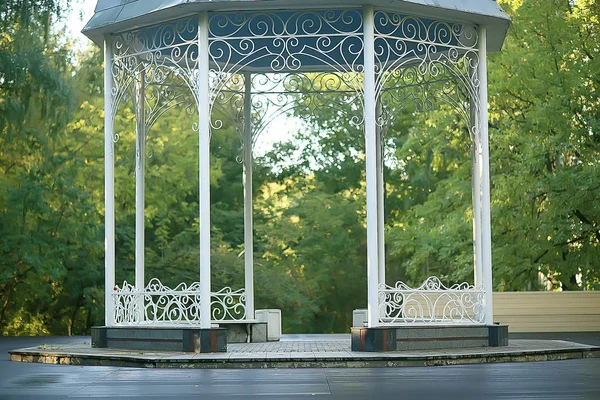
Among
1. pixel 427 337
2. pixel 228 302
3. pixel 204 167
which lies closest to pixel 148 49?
pixel 204 167

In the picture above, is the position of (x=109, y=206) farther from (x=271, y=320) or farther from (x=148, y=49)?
(x=271, y=320)

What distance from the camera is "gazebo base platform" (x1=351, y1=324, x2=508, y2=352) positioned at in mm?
14078

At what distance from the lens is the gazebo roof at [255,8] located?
562 inches

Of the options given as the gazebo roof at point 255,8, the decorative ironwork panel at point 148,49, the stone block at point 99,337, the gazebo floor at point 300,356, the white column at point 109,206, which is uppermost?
the gazebo roof at point 255,8

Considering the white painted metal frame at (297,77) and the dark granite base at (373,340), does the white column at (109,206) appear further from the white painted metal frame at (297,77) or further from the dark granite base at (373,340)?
the dark granite base at (373,340)

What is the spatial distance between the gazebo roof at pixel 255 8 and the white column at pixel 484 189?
17.5 inches

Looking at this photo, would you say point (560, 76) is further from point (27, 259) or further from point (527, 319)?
point (27, 259)

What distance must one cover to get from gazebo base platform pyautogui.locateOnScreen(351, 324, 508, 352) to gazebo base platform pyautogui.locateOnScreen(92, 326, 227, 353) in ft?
5.82

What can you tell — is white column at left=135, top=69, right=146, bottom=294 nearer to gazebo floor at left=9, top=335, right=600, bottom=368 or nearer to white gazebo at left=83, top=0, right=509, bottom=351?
white gazebo at left=83, top=0, right=509, bottom=351

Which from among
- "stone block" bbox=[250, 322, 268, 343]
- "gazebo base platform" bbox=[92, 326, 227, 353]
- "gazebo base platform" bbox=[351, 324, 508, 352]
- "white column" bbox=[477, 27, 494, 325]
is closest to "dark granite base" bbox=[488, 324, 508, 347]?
"gazebo base platform" bbox=[351, 324, 508, 352]

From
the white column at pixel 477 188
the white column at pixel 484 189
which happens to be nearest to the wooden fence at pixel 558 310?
the white column at pixel 477 188

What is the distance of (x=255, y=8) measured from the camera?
14445mm

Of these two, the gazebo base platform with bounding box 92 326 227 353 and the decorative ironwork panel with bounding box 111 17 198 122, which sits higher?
the decorative ironwork panel with bounding box 111 17 198 122

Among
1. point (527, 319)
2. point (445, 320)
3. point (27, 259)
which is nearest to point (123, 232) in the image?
point (27, 259)
